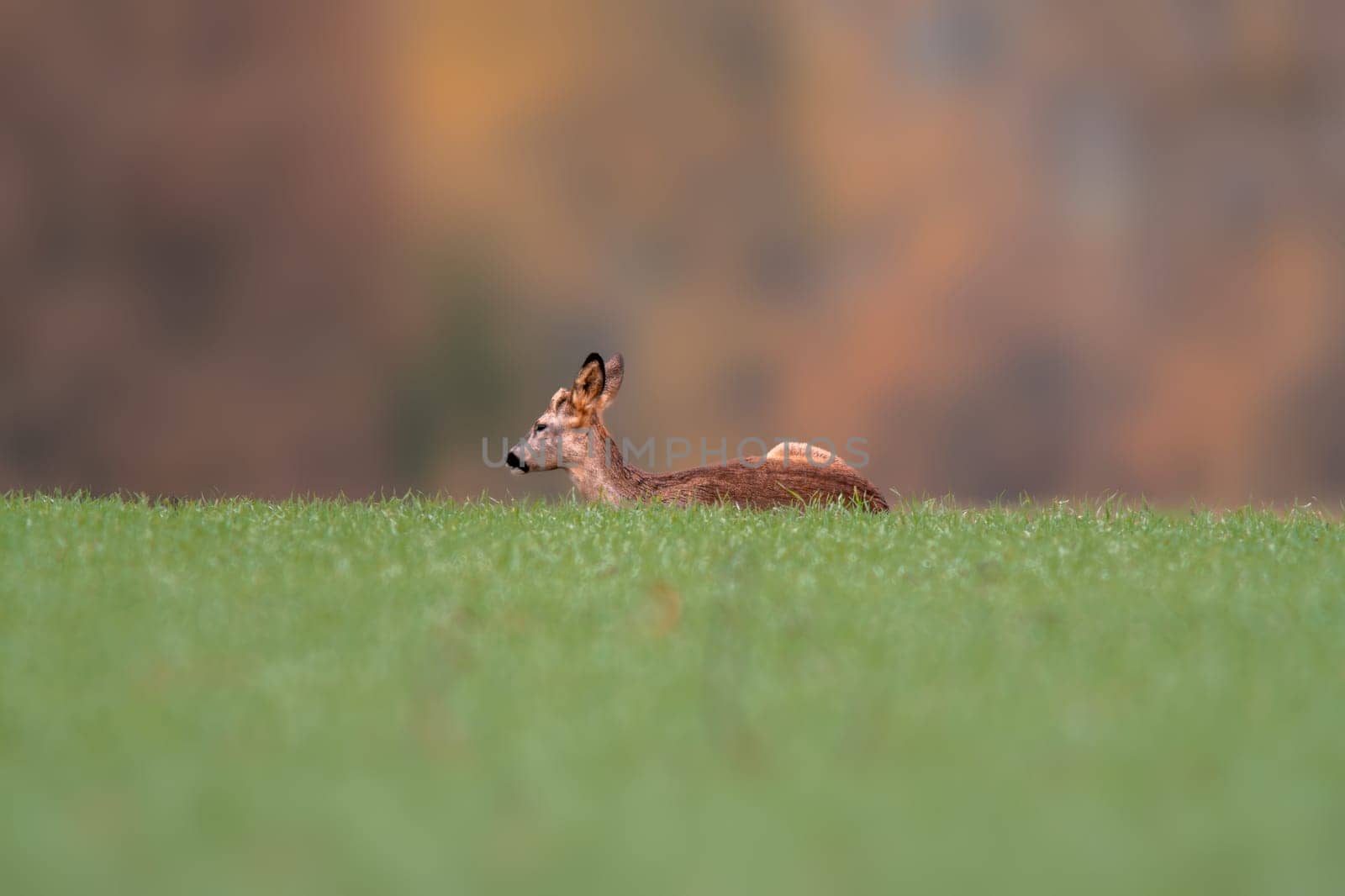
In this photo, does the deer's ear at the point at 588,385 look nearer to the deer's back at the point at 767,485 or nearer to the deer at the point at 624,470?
the deer at the point at 624,470

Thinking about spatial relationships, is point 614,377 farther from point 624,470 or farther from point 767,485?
point 767,485

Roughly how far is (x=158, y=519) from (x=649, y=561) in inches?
126

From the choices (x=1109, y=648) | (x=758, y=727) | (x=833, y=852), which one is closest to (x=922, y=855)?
(x=833, y=852)

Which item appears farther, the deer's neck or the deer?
the deer's neck

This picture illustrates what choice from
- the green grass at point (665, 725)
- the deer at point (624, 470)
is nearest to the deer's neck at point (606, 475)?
the deer at point (624, 470)

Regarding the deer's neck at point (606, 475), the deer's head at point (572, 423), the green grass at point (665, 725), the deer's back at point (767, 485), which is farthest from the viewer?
the deer's head at point (572, 423)

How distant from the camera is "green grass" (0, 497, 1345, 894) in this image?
9.18 feet

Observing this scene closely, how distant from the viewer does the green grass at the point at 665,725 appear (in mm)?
2799

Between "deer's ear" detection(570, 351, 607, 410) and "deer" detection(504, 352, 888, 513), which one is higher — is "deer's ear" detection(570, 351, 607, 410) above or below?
above

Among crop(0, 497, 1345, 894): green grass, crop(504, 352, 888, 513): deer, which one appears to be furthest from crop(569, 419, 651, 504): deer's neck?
crop(0, 497, 1345, 894): green grass

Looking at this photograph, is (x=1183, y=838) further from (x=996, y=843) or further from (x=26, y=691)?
(x=26, y=691)

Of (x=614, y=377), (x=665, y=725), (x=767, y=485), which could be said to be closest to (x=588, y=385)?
(x=614, y=377)

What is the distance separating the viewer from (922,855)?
2.77m

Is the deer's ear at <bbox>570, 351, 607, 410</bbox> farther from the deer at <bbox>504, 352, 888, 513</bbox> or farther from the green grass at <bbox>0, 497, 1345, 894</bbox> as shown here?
the green grass at <bbox>0, 497, 1345, 894</bbox>
